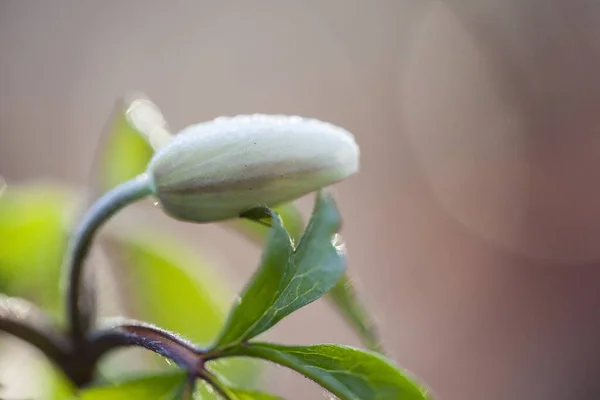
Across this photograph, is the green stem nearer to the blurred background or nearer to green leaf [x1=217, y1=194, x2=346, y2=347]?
green leaf [x1=217, y1=194, x2=346, y2=347]

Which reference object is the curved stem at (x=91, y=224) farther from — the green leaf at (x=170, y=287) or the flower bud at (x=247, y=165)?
the green leaf at (x=170, y=287)

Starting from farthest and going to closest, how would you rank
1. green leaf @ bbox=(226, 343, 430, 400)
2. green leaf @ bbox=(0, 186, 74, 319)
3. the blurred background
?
the blurred background < green leaf @ bbox=(0, 186, 74, 319) < green leaf @ bbox=(226, 343, 430, 400)

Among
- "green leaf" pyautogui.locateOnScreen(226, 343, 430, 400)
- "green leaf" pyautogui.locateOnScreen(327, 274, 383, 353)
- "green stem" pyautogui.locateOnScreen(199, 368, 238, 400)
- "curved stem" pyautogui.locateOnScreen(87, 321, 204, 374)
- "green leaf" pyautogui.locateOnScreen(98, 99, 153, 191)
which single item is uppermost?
"green leaf" pyautogui.locateOnScreen(98, 99, 153, 191)

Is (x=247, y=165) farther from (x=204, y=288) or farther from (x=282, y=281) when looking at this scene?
(x=204, y=288)

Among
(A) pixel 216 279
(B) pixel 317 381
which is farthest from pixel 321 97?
(B) pixel 317 381

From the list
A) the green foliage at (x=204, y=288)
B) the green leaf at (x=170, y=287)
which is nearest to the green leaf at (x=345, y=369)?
the green foliage at (x=204, y=288)

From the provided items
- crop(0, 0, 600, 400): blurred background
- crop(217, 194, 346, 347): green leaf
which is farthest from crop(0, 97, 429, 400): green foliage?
crop(0, 0, 600, 400): blurred background
